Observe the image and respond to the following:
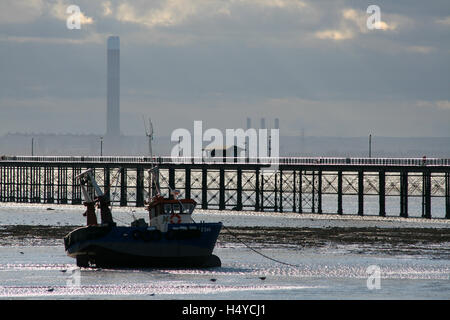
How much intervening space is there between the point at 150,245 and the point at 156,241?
51 cm

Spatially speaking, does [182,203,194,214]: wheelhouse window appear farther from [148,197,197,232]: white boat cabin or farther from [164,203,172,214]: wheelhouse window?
[164,203,172,214]: wheelhouse window

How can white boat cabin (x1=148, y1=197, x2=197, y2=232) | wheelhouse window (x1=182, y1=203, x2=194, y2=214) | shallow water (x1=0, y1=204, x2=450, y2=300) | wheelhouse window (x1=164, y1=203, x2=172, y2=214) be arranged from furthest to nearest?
wheelhouse window (x1=182, y1=203, x2=194, y2=214) → wheelhouse window (x1=164, y1=203, x2=172, y2=214) → white boat cabin (x1=148, y1=197, x2=197, y2=232) → shallow water (x1=0, y1=204, x2=450, y2=300)

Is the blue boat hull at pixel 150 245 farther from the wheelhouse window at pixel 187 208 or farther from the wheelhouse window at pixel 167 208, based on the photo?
the wheelhouse window at pixel 187 208

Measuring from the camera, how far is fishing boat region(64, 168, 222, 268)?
262ft

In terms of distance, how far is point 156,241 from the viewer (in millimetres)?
79875

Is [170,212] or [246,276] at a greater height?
[170,212]

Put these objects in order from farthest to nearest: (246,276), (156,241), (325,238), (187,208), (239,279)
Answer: (325,238)
(187,208)
(156,241)
(246,276)
(239,279)

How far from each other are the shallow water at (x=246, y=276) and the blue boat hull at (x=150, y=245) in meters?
0.75

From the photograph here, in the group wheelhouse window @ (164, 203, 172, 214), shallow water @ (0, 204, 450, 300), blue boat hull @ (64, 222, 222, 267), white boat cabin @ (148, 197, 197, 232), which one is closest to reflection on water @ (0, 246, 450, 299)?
shallow water @ (0, 204, 450, 300)

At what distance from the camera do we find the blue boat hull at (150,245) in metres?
79.8

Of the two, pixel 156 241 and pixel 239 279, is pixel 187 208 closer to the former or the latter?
pixel 156 241

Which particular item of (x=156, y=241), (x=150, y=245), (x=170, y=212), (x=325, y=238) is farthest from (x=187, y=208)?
(x=325, y=238)
